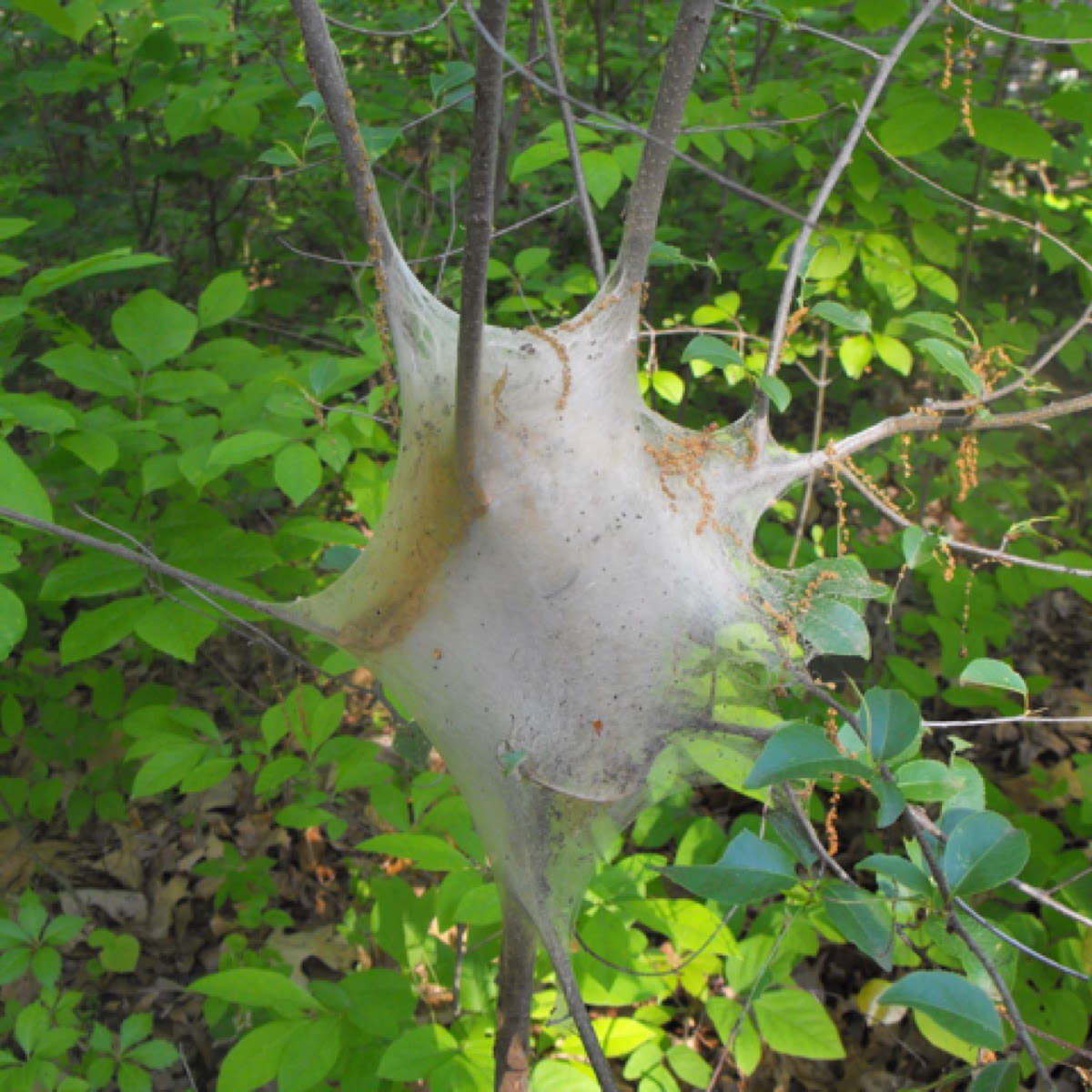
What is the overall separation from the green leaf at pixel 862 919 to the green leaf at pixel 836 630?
281 millimetres

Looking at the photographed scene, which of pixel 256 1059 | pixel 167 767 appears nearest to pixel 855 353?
pixel 167 767

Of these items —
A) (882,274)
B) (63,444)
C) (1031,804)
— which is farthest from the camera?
→ (1031,804)

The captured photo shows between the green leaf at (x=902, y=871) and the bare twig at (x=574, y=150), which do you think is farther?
the bare twig at (x=574, y=150)

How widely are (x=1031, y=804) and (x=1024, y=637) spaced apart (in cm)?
82

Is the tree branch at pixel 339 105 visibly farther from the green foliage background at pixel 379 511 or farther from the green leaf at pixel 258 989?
A: the green leaf at pixel 258 989

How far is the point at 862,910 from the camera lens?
3.08ft

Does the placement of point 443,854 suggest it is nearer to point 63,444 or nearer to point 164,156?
point 63,444

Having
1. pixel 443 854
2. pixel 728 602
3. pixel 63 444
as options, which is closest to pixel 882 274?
pixel 728 602

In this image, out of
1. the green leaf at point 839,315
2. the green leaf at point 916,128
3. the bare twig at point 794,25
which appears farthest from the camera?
the green leaf at point 916,128

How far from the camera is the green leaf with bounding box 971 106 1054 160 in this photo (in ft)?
A: 6.40

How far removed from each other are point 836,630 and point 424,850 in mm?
954

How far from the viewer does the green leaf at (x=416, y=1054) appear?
1.52m

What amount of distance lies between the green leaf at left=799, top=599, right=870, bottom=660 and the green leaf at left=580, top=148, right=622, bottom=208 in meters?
1.00

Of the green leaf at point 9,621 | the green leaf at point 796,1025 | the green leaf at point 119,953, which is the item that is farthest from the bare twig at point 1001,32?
the green leaf at point 119,953
